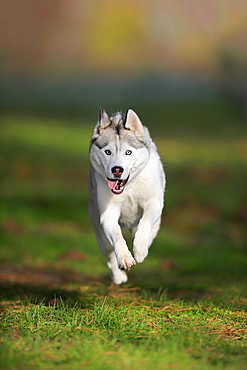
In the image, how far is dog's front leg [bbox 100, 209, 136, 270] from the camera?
4922 millimetres

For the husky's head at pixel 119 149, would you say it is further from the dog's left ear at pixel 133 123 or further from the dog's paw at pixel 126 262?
the dog's paw at pixel 126 262

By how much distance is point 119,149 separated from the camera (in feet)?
17.0

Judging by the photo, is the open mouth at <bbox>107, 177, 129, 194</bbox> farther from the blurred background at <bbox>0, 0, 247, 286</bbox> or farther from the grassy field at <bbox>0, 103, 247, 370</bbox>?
the blurred background at <bbox>0, 0, 247, 286</bbox>

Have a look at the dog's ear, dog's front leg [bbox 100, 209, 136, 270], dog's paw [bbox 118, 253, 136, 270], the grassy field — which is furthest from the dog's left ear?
the grassy field

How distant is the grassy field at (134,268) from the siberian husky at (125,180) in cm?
66

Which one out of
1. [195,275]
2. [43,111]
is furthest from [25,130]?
[195,275]

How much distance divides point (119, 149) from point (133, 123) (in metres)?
0.37

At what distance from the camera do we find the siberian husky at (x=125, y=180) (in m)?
5.11

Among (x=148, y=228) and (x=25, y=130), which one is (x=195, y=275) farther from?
(x=25, y=130)

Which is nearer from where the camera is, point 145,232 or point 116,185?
point 116,185

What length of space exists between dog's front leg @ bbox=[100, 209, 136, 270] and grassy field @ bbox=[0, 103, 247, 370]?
1.63 feet

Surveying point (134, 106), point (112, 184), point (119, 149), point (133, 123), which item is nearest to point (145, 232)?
point (112, 184)

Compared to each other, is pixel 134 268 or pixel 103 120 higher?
pixel 103 120

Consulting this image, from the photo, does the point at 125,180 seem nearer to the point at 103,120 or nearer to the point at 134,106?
the point at 103,120
